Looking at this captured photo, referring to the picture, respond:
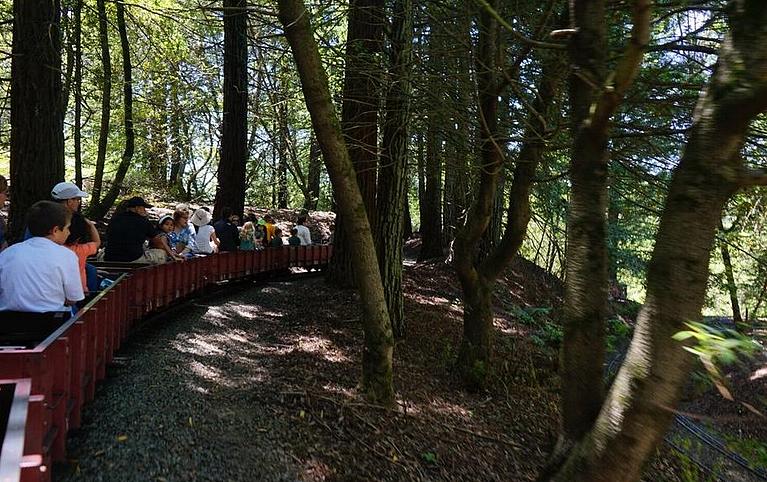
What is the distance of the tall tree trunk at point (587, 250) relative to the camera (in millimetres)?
4004

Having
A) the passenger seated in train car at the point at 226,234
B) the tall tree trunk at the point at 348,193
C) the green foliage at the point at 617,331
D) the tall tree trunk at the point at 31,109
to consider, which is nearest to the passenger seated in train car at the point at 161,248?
the tall tree trunk at the point at 31,109

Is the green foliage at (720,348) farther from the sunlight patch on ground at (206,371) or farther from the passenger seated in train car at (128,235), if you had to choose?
the passenger seated in train car at (128,235)

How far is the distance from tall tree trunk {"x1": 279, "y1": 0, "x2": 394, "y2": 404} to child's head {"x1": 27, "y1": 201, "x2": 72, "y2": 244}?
7.56 ft

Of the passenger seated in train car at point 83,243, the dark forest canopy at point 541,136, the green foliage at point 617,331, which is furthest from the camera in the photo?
the green foliage at point 617,331

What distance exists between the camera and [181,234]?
36.6ft

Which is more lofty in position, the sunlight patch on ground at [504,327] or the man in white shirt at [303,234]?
the man in white shirt at [303,234]

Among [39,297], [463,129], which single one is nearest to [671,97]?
[463,129]

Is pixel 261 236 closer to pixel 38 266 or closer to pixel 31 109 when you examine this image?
pixel 31 109

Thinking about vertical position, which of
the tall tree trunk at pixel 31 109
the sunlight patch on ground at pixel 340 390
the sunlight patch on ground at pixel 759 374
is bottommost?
the sunlight patch on ground at pixel 759 374

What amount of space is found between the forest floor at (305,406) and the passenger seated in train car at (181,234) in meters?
1.10

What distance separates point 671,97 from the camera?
6.45m

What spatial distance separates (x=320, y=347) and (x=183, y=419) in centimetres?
341

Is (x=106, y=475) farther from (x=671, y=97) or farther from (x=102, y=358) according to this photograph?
(x=671, y=97)

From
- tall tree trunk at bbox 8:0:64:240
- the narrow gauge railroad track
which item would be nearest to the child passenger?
the narrow gauge railroad track
